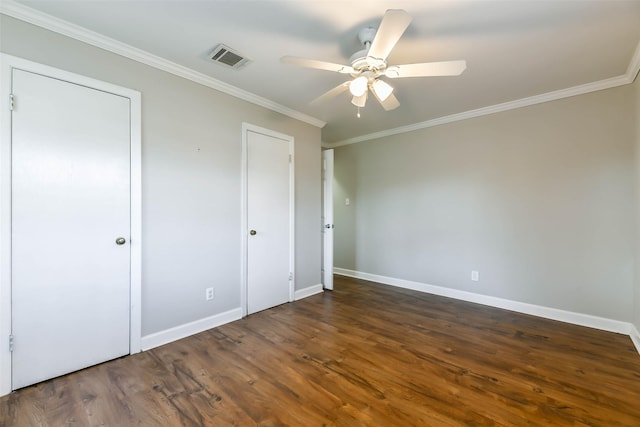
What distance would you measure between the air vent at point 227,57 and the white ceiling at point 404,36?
0.18 ft

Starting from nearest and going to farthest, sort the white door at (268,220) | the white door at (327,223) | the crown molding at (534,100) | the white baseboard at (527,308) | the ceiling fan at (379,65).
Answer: the ceiling fan at (379,65) < the crown molding at (534,100) < the white baseboard at (527,308) < the white door at (268,220) < the white door at (327,223)

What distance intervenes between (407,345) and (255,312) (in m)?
1.68

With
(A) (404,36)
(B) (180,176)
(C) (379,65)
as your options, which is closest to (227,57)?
(B) (180,176)

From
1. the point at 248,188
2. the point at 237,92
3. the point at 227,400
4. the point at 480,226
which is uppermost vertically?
the point at 237,92

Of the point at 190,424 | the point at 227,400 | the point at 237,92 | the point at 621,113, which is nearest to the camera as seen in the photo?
the point at 190,424

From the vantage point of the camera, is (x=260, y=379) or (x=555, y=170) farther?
(x=555, y=170)

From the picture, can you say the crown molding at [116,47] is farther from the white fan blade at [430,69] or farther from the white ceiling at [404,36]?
the white fan blade at [430,69]

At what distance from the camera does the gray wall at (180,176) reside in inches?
81.5

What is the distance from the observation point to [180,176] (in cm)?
254

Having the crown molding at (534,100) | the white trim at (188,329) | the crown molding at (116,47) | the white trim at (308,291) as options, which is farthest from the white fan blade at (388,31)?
the white trim at (308,291)

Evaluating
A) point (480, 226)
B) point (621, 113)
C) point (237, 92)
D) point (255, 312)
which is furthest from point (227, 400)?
point (621, 113)

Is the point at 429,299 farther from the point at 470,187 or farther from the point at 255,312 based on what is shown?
the point at 255,312

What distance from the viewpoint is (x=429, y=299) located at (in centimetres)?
366

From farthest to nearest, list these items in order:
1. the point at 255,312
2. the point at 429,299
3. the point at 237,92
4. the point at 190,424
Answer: the point at 429,299
the point at 255,312
the point at 237,92
the point at 190,424
